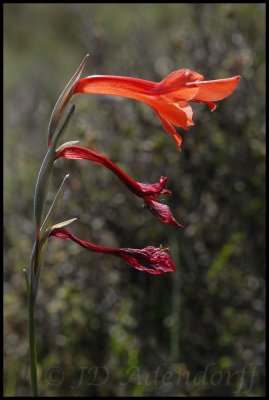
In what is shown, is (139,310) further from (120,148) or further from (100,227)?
(120,148)

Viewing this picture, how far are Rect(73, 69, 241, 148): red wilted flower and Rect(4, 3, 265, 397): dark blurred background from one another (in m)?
1.38

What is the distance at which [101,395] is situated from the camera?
2.96 metres

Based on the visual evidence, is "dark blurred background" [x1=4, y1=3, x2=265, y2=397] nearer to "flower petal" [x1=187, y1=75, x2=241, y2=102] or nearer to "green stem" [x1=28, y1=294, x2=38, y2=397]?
"green stem" [x1=28, y1=294, x2=38, y2=397]

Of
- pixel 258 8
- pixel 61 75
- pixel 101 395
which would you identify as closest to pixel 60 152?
pixel 101 395

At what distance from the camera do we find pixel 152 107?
140cm

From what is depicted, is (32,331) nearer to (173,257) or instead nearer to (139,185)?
(139,185)

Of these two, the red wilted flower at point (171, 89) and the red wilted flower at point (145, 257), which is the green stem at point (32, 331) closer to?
the red wilted flower at point (145, 257)

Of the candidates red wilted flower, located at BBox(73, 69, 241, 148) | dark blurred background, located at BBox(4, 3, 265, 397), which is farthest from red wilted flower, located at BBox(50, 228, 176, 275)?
dark blurred background, located at BBox(4, 3, 265, 397)

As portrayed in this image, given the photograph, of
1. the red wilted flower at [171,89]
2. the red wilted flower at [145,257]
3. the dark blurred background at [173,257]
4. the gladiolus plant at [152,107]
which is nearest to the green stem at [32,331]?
the gladiolus plant at [152,107]

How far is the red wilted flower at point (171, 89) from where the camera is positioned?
131cm

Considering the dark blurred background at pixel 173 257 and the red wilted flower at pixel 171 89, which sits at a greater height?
the red wilted flower at pixel 171 89

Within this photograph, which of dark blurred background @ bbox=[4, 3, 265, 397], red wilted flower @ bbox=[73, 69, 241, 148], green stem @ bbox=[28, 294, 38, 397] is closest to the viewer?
red wilted flower @ bbox=[73, 69, 241, 148]

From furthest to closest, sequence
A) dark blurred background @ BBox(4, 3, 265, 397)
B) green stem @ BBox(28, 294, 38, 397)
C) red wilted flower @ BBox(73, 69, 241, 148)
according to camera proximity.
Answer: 1. dark blurred background @ BBox(4, 3, 265, 397)
2. green stem @ BBox(28, 294, 38, 397)
3. red wilted flower @ BBox(73, 69, 241, 148)

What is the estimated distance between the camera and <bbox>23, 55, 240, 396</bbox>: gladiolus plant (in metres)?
1.33
